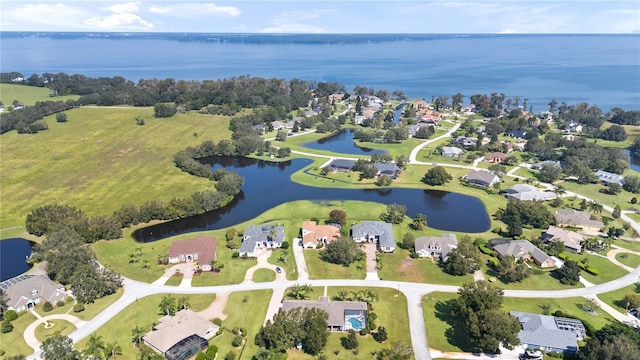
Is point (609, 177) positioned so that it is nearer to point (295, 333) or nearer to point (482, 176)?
point (482, 176)

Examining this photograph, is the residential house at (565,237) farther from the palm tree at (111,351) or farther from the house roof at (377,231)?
the palm tree at (111,351)

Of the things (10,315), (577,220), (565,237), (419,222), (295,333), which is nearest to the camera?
(295,333)

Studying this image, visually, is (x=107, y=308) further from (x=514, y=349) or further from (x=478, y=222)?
(x=478, y=222)

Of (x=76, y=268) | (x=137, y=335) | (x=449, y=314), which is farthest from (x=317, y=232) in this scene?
(x=76, y=268)

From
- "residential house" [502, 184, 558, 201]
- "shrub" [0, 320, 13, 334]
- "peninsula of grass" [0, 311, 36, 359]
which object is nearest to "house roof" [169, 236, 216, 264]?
"peninsula of grass" [0, 311, 36, 359]

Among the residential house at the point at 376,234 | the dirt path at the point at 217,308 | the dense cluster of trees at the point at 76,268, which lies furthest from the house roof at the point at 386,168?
the dense cluster of trees at the point at 76,268
